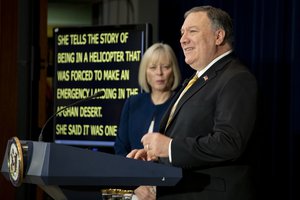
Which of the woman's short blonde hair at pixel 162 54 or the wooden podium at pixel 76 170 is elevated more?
the woman's short blonde hair at pixel 162 54

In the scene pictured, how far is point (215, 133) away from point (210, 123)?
126mm

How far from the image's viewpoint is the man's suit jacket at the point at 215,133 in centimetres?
193

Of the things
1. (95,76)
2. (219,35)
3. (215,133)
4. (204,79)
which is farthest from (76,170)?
(95,76)

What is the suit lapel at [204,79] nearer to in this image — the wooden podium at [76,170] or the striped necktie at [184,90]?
the striped necktie at [184,90]

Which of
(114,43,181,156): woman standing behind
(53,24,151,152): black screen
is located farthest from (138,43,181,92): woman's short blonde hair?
(53,24,151,152): black screen

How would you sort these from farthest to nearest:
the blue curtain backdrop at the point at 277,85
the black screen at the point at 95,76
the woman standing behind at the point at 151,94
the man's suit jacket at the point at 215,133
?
the black screen at the point at 95,76, the woman standing behind at the point at 151,94, the blue curtain backdrop at the point at 277,85, the man's suit jacket at the point at 215,133

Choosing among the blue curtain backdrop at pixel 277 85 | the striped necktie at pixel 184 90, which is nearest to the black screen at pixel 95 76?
the blue curtain backdrop at pixel 277 85

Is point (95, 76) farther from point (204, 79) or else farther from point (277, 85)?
point (204, 79)

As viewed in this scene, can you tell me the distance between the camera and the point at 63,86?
4383 millimetres

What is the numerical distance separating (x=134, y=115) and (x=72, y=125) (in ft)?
3.02

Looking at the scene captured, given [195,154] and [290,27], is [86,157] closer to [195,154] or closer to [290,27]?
[195,154]

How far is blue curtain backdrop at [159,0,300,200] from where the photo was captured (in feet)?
10.4

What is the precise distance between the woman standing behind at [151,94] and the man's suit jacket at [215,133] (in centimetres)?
126

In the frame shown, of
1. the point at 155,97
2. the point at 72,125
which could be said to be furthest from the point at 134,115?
the point at 72,125
